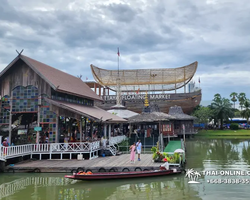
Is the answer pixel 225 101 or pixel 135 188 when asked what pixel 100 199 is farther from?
pixel 225 101

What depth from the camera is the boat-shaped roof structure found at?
159 feet

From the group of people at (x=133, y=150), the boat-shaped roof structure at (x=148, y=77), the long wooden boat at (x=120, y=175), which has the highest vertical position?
the boat-shaped roof structure at (x=148, y=77)

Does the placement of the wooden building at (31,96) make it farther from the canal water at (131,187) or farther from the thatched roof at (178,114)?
the thatched roof at (178,114)

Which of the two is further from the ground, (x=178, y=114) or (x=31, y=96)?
(x=31, y=96)

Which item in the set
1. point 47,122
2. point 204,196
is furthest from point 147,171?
point 47,122

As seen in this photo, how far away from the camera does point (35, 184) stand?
11.6 meters

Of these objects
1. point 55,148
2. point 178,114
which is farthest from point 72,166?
point 178,114

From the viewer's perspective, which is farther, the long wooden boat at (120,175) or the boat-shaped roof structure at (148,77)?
the boat-shaped roof structure at (148,77)

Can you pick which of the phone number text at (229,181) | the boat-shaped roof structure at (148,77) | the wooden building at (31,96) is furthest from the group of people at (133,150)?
the boat-shaped roof structure at (148,77)

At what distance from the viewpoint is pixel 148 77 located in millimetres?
50031

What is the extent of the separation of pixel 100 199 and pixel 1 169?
7213mm

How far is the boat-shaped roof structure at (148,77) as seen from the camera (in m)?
48.4

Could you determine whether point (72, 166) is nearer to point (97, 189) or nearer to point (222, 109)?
point (97, 189)

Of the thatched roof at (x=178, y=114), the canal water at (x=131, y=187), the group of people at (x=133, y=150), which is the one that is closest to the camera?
the canal water at (x=131, y=187)
